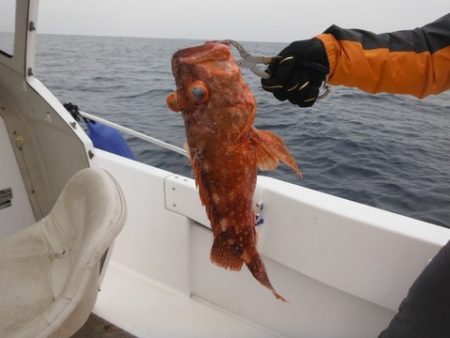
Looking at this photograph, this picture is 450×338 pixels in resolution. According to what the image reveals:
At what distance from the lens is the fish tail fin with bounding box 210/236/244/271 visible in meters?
1.62

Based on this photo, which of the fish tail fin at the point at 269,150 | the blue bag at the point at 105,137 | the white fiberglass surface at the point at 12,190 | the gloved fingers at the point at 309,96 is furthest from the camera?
the blue bag at the point at 105,137

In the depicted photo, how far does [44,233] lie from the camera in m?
2.41

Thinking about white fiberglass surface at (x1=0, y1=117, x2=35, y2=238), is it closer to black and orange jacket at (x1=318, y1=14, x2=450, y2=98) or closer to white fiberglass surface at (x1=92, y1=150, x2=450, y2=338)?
white fiberglass surface at (x1=92, y1=150, x2=450, y2=338)

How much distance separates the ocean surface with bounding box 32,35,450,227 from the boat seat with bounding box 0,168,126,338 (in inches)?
93.7

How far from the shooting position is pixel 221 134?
1.35 m

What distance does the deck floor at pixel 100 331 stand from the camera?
260 cm

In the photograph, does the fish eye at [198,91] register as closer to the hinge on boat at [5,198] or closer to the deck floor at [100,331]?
the deck floor at [100,331]

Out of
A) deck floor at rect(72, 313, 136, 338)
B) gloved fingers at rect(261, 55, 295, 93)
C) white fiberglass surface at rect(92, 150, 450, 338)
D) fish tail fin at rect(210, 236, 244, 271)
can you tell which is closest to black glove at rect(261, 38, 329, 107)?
gloved fingers at rect(261, 55, 295, 93)

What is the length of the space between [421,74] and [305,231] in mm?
1036

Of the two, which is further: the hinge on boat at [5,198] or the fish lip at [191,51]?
the hinge on boat at [5,198]

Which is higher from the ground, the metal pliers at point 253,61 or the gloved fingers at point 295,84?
the metal pliers at point 253,61

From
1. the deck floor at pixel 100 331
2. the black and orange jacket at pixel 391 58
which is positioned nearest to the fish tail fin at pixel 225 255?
the black and orange jacket at pixel 391 58

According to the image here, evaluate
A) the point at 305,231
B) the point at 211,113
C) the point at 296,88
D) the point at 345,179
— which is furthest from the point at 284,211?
the point at 345,179

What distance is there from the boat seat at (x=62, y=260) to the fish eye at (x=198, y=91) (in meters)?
0.75
